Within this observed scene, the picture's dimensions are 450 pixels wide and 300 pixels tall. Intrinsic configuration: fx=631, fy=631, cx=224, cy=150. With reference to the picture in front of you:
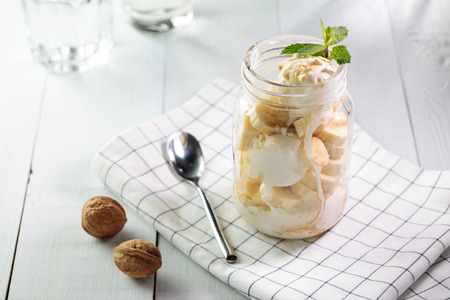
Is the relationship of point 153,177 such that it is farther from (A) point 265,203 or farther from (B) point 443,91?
(B) point 443,91

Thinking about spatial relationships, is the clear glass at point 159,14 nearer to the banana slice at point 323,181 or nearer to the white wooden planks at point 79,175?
the white wooden planks at point 79,175

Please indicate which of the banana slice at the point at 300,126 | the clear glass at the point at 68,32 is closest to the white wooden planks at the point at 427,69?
the banana slice at the point at 300,126

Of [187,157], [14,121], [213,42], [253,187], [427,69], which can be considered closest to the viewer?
[253,187]

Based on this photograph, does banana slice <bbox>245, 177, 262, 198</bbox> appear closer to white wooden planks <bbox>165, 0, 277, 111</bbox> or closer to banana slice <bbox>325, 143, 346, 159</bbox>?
banana slice <bbox>325, 143, 346, 159</bbox>

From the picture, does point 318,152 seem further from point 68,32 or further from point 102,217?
point 68,32

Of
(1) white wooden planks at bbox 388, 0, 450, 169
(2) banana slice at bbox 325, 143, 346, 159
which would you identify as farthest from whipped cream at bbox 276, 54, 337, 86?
(1) white wooden planks at bbox 388, 0, 450, 169

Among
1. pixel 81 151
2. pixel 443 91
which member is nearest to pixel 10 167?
pixel 81 151

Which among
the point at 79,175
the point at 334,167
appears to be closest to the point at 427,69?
the point at 334,167
